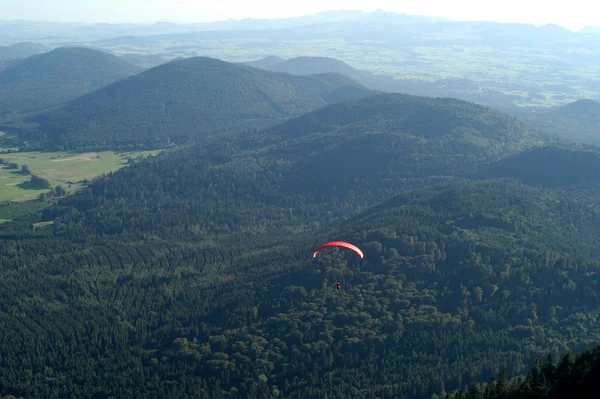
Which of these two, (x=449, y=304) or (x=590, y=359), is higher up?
(x=590, y=359)

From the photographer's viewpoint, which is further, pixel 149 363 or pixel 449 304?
pixel 449 304

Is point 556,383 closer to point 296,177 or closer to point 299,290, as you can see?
point 299,290

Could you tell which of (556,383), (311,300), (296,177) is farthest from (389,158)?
(556,383)

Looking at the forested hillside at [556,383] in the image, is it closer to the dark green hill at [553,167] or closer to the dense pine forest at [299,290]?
the dense pine forest at [299,290]

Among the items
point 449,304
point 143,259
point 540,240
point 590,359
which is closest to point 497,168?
point 540,240

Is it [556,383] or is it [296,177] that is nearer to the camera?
[556,383]

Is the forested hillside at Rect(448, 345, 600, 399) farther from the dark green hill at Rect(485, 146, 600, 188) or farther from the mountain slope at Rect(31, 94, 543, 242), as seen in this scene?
the dark green hill at Rect(485, 146, 600, 188)

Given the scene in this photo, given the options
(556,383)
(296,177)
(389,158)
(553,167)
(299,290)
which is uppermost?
(556,383)

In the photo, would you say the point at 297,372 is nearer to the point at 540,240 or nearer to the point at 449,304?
the point at 449,304

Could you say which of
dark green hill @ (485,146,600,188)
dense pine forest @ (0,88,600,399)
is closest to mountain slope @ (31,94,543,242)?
dense pine forest @ (0,88,600,399)
